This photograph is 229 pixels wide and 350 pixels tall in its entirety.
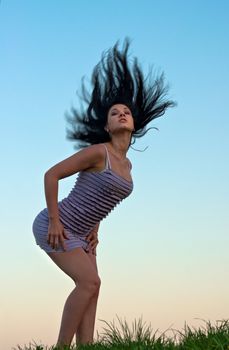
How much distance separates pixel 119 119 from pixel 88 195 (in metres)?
0.85

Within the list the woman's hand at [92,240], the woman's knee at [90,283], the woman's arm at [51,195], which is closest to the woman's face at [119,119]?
the woman's arm at [51,195]

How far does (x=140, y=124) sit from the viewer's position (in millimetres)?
7828

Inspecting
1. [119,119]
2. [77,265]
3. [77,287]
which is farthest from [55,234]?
[119,119]

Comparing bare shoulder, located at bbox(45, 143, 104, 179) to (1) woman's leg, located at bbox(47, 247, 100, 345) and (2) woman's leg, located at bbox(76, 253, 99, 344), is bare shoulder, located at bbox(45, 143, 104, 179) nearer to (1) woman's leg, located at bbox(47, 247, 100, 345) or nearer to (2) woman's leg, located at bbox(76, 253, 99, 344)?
(1) woman's leg, located at bbox(47, 247, 100, 345)

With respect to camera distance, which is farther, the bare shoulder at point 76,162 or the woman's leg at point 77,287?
the bare shoulder at point 76,162

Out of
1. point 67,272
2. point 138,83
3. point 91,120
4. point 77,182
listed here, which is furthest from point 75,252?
point 138,83

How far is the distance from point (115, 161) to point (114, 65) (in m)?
1.45

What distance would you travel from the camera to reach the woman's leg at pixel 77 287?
6887 millimetres

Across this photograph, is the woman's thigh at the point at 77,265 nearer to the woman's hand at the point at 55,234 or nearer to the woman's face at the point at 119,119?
the woman's hand at the point at 55,234

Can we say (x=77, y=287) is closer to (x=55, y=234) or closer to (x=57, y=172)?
(x=55, y=234)

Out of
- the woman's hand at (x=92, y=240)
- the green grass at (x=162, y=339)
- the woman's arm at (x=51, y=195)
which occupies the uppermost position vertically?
the woman's arm at (x=51, y=195)

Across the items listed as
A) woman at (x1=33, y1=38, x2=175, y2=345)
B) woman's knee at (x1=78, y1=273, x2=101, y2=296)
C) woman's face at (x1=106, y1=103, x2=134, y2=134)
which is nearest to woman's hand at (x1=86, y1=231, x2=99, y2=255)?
woman at (x1=33, y1=38, x2=175, y2=345)

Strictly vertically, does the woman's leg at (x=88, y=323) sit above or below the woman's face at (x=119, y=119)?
below

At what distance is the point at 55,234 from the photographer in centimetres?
696
